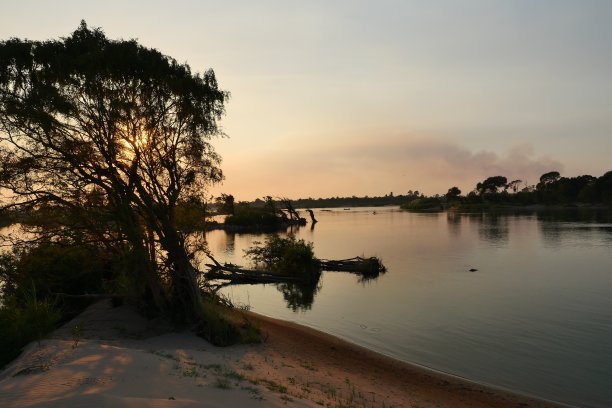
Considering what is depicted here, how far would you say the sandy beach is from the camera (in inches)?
360

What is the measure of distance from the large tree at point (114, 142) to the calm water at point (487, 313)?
1107 centimetres

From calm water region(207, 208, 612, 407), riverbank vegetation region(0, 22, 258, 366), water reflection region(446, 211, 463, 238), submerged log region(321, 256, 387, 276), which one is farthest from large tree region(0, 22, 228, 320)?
water reflection region(446, 211, 463, 238)

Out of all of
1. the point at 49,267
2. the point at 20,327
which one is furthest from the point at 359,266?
the point at 20,327

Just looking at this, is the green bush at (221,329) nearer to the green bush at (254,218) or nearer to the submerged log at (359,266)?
the submerged log at (359,266)

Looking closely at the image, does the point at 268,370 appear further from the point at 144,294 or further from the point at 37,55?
the point at 37,55

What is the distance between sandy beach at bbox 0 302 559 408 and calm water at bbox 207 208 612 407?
7.09ft

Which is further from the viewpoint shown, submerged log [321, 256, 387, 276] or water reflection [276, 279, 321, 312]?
submerged log [321, 256, 387, 276]

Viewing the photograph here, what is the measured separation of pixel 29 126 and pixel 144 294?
8.20 metres

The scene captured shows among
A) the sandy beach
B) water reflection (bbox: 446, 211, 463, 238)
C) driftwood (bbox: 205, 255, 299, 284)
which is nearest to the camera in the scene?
the sandy beach

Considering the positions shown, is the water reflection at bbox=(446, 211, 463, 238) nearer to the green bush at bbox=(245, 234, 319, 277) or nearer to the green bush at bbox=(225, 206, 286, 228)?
the green bush at bbox=(225, 206, 286, 228)

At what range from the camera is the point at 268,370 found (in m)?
14.5

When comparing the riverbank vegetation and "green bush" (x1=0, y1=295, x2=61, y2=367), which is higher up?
the riverbank vegetation

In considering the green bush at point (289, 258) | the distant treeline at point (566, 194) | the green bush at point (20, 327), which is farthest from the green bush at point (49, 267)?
the distant treeline at point (566, 194)

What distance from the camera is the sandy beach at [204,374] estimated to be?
9.14 m
